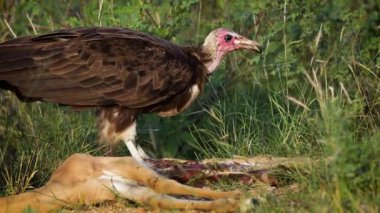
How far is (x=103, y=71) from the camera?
23.5 ft

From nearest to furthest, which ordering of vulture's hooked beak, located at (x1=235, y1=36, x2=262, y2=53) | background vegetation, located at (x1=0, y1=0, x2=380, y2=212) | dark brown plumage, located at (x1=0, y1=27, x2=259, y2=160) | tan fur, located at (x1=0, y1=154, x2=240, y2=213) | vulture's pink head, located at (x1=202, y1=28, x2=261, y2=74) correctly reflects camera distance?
tan fur, located at (x1=0, y1=154, x2=240, y2=213)
background vegetation, located at (x1=0, y1=0, x2=380, y2=212)
dark brown plumage, located at (x1=0, y1=27, x2=259, y2=160)
vulture's hooked beak, located at (x1=235, y1=36, x2=262, y2=53)
vulture's pink head, located at (x1=202, y1=28, x2=261, y2=74)

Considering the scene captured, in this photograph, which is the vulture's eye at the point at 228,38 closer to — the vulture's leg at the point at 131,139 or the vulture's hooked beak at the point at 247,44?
the vulture's hooked beak at the point at 247,44

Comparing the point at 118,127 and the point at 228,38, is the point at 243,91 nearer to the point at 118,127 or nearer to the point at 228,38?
the point at 228,38

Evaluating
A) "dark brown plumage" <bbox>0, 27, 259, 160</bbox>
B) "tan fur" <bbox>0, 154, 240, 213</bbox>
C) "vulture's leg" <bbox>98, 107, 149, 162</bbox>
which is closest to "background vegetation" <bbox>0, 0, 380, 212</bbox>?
"vulture's leg" <bbox>98, 107, 149, 162</bbox>

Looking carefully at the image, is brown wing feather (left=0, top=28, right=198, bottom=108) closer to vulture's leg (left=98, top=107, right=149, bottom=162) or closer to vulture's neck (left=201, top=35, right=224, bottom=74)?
Answer: vulture's leg (left=98, top=107, right=149, bottom=162)

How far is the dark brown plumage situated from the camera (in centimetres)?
698

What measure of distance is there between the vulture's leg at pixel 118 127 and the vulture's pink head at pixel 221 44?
100 centimetres

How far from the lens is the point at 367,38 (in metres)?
8.05

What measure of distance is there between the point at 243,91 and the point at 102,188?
3.02 meters

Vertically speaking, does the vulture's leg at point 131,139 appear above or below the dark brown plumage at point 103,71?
below

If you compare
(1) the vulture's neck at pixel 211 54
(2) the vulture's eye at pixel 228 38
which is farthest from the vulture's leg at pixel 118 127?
(2) the vulture's eye at pixel 228 38

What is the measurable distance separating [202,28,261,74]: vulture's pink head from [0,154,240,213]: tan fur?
95.5 inches

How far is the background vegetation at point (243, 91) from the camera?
6668 mm

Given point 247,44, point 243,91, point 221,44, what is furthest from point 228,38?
point 243,91
